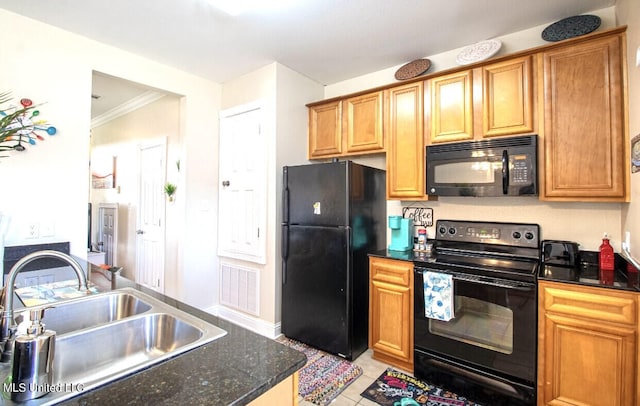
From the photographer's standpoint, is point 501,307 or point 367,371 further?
point 367,371

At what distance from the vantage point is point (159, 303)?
4.09ft

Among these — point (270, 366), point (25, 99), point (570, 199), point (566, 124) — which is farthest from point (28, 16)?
point (570, 199)

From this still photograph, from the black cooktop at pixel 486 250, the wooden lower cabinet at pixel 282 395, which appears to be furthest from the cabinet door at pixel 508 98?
the wooden lower cabinet at pixel 282 395

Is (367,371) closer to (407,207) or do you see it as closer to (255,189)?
(407,207)

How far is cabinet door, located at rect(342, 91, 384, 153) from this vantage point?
2.78 m

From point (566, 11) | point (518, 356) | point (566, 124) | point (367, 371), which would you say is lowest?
point (367, 371)

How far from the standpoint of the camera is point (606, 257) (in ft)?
6.42

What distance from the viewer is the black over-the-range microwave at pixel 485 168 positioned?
2.07 meters

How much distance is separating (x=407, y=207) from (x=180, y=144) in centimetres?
241

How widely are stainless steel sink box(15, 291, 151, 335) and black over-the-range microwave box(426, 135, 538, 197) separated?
2077 millimetres

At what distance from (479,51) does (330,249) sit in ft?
6.34

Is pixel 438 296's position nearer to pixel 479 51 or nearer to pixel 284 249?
pixel 284 249

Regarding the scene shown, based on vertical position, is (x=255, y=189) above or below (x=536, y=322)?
above

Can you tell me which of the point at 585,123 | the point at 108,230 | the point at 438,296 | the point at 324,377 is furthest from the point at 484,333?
the point at 108,230
